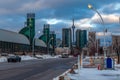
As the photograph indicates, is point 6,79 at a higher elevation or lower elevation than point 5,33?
lower

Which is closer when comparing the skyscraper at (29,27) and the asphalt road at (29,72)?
the asphalt road at (29,72)

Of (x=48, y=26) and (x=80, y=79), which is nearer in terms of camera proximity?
(x=80, y=79)

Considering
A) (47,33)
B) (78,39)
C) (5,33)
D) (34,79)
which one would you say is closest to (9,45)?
(5,33)

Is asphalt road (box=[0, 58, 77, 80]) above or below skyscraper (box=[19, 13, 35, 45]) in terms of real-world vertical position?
below

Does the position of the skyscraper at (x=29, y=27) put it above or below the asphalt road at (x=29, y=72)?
above

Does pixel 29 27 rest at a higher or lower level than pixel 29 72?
higher

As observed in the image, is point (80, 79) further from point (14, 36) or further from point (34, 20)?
point (34, 20)

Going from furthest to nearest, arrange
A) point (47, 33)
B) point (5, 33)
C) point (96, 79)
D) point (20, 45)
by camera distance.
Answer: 1. point (47, 33)
2. point (20, 45)
3. point (5, 33)
4. point (96, 79)

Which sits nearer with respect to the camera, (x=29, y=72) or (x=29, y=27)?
(x=29, y=72)

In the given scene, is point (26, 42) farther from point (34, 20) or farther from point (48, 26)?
point (48, 26)

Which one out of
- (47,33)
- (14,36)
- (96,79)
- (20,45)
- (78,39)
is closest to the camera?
(96,79)

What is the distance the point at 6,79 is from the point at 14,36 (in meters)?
111

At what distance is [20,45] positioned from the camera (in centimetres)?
14438

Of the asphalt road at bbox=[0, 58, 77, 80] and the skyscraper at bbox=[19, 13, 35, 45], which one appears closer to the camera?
the asphalt road at bbox=[0, 58, 77, 80]
